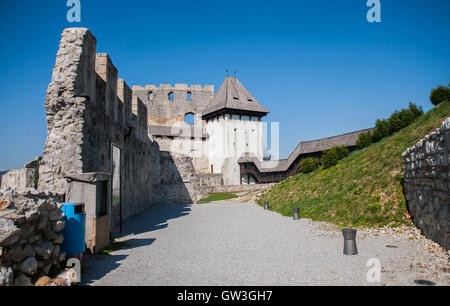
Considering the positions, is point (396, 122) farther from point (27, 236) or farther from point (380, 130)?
point (27, 236)

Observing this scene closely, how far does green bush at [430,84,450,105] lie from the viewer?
16.4 metres

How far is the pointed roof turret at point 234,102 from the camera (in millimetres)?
39656

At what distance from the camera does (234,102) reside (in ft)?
132

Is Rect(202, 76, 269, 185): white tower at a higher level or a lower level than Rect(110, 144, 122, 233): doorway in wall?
higher

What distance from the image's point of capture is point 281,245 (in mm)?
7102

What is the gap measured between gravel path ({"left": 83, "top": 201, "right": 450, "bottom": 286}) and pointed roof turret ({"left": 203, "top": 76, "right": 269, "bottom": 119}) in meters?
31.7

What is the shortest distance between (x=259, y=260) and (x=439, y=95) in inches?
632

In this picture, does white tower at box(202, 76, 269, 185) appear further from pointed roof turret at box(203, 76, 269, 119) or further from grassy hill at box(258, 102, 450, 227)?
grassy hill at box(258, 102, 450, 227)

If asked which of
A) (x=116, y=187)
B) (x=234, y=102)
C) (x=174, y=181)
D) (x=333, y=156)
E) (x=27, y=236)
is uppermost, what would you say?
(x=234, y=102)

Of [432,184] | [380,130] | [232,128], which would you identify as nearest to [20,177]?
[432,184]

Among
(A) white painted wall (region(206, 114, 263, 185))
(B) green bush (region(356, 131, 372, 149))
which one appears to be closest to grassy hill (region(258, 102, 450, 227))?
(B) green bush (region(356, 131, 372, 149))

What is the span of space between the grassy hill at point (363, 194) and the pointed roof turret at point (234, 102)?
24.6 meters

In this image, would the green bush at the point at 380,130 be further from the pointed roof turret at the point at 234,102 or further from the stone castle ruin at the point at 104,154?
the pointed roof turret at the point at 234,102
